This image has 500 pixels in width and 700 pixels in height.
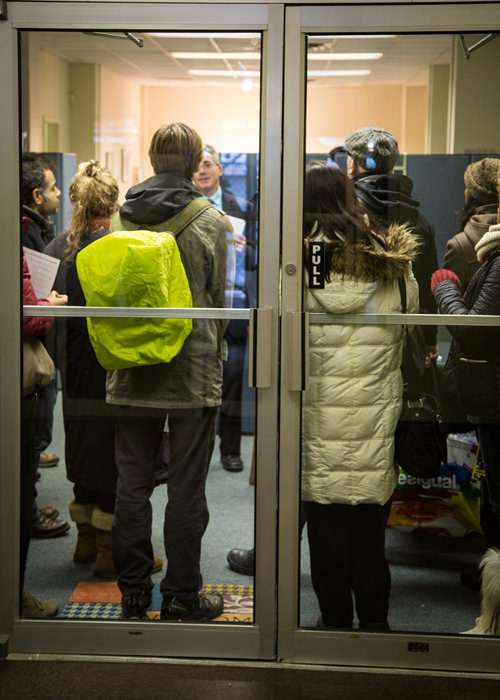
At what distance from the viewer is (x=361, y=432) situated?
316cm

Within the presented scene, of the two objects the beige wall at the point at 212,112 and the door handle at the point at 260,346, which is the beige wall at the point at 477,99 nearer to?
the beige wall at the point at 212,112

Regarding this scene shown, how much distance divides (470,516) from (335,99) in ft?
4.70

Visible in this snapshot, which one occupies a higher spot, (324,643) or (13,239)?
(13,239)

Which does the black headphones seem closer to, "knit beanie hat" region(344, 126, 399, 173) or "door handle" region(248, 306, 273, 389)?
"knit beanie hat" region(344, 126, 399, 173)

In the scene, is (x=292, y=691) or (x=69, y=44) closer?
(x=292, y=691)

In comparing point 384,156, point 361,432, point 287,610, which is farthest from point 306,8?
point 287,610

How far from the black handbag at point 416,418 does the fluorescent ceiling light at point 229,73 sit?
975mm

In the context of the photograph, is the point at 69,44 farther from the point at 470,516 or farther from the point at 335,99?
the point at 470,516

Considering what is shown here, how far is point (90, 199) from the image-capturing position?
125 inches

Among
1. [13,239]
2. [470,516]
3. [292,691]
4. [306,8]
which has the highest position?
[306,8]

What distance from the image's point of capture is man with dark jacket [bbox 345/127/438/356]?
3117 millimetres

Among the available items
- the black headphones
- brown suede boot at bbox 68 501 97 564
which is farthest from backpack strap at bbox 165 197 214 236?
brown suede boot at bbox 68 501 97 564

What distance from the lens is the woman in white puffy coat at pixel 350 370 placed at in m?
3.13

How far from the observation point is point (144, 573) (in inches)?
130
